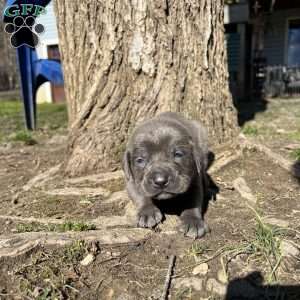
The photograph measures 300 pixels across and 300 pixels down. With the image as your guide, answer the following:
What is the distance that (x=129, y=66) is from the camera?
14.8 feet

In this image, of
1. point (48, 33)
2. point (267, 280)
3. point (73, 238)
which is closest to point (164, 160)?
point (73, 238)

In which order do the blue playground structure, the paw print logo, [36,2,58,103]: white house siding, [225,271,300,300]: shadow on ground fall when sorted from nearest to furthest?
[225,271,300,300]: shadow on ground
the paw print logo
the blue playground structure
[36,2,58,103]: white house siding

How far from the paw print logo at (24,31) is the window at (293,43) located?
1182 centimetres

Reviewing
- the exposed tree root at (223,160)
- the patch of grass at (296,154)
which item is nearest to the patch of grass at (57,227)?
the exposed tree root at (223,160)

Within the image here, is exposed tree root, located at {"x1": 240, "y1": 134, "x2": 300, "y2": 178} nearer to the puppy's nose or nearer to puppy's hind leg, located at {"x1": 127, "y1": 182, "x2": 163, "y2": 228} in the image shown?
puppy's hind leg, located at {"x1": 127, "y1": 182, "x2": 163, "y2": 228}

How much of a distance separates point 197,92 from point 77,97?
1399mm

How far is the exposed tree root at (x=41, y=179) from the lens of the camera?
466 centimetres

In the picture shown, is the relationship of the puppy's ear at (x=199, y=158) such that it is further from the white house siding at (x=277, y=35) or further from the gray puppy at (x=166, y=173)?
the white house siding at (x=277, y=35)

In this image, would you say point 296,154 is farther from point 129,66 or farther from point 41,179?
point 41,179

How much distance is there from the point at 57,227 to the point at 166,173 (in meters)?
1.04

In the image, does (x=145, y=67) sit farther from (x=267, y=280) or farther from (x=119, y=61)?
(x=267, y=280)

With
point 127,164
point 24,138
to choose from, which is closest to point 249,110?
point 24,138

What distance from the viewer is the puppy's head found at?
3.27 meters

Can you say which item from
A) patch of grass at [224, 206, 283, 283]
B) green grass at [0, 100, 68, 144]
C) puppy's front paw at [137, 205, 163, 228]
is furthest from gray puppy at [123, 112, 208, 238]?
green grass at [0, 100, 68, 144]
